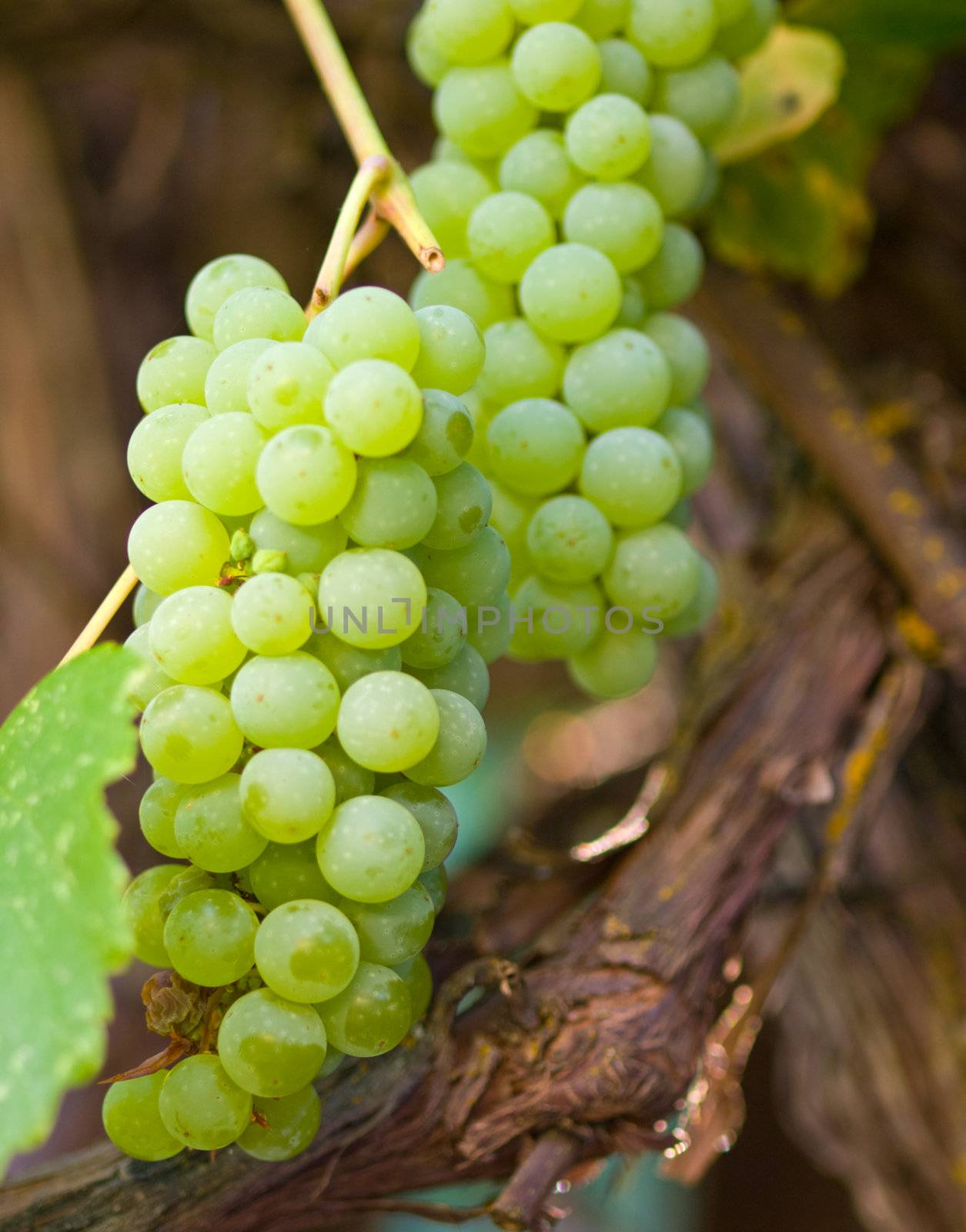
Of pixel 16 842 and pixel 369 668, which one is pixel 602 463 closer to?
pixel 369 668

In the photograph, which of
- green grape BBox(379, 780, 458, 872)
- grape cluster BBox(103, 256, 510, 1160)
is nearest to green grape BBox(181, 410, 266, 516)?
grape cluster BBox(103, 256, 510, 1160)

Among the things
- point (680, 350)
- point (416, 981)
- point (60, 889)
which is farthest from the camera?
point (680, 350)

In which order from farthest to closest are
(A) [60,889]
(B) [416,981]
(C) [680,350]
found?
(C) [680,350]
(B) [416,981]
(A) [60,889]

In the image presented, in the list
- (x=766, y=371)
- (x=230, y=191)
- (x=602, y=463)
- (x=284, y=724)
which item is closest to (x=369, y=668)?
(x=284, y=724)

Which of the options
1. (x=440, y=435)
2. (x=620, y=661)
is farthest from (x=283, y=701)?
(x=620, y=661)

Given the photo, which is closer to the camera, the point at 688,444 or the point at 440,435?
the point at 440,435

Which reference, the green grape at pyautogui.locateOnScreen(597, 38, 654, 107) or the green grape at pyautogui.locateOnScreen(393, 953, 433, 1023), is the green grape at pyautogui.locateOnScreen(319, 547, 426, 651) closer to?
the green grape at pyautogui.locateOnScreen(393, 953, 433, 1023)

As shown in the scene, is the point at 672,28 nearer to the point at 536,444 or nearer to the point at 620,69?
the point at 620,69
